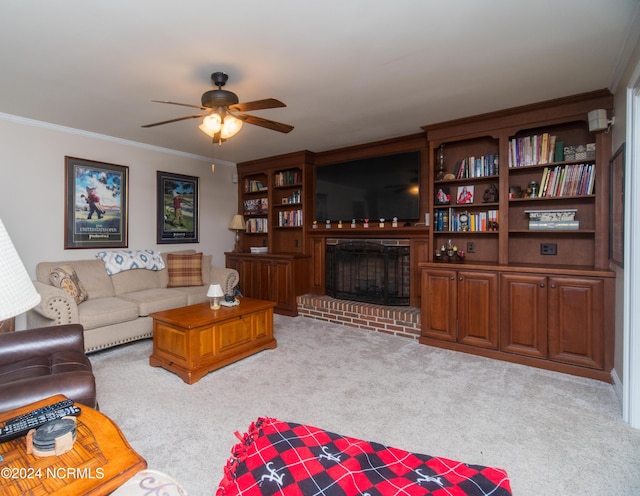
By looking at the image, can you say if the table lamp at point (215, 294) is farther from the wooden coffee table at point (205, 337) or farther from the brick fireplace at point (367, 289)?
the brick fireplace at point (367, 289)

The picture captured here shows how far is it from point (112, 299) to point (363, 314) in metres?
2.85

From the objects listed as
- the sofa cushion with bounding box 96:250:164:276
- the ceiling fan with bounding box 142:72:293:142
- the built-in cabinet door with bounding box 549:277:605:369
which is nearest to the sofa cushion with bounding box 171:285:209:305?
the sofa cushion with bounding box 96:250:164:276

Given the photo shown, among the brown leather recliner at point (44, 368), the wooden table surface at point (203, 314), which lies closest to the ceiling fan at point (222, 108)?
the wooden table surface at point (203, 314)

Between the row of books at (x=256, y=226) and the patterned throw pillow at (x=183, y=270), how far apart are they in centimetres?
129

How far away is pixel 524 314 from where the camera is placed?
3.06 meters

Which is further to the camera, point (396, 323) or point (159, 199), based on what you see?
point (159, 199)

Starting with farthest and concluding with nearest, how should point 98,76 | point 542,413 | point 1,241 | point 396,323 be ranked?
point 396,323 < point 98,76 < point 542,413 < point 1,241

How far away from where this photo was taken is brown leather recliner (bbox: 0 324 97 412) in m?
1.46

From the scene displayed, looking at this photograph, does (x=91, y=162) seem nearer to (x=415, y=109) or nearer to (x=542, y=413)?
(x=415, y=109)

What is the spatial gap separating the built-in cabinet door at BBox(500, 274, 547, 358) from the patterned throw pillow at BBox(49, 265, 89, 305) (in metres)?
4.12

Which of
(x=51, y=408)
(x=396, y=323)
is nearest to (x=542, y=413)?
(x=396, y=323)

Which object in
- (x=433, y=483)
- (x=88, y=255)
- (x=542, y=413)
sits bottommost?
(x=542, y=413)

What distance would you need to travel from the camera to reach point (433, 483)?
108 cm

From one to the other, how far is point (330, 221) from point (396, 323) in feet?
5.71
